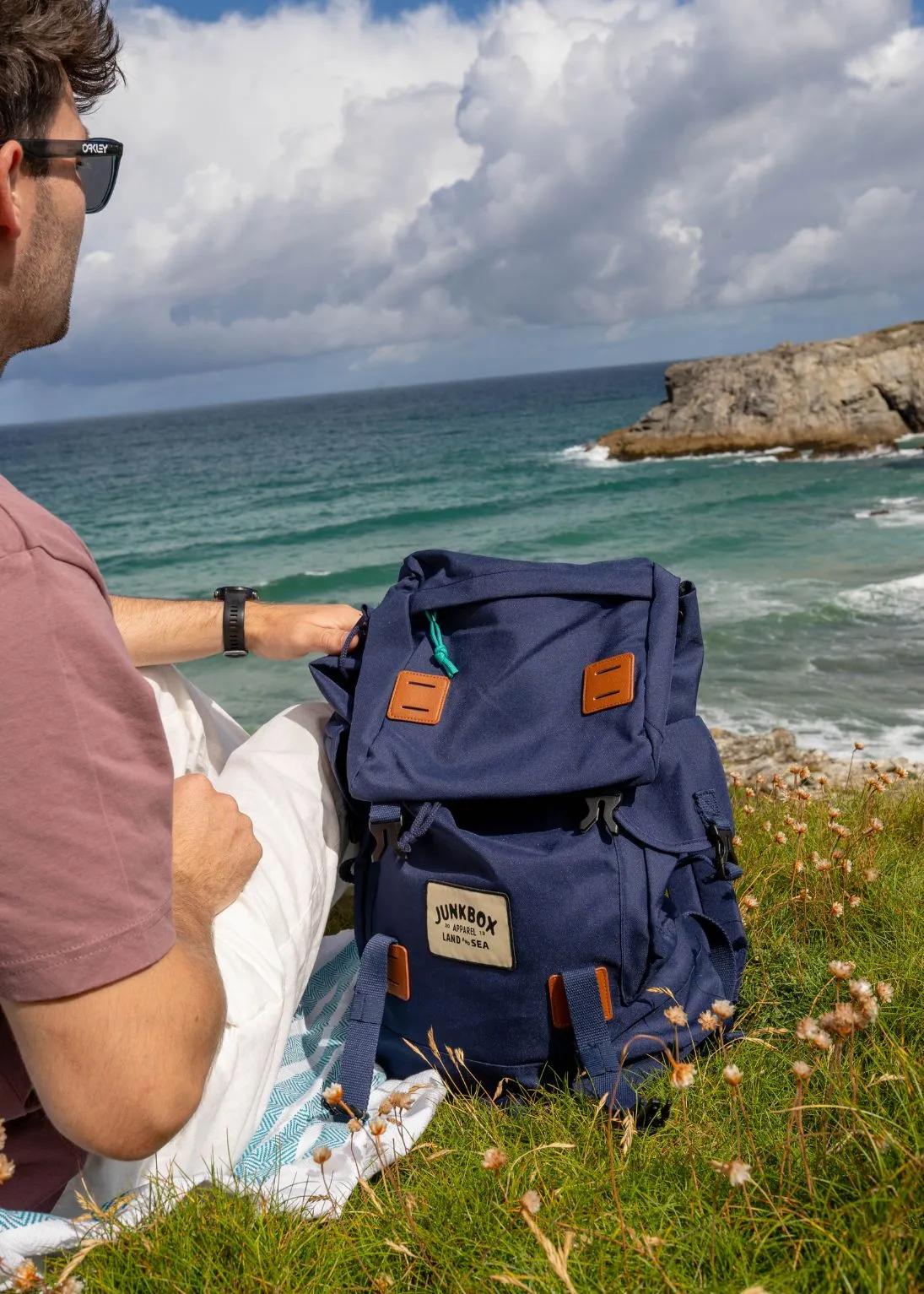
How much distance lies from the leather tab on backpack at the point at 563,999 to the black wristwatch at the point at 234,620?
137cm

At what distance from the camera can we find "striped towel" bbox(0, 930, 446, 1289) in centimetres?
163

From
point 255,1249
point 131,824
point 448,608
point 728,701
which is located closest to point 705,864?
point 448,608

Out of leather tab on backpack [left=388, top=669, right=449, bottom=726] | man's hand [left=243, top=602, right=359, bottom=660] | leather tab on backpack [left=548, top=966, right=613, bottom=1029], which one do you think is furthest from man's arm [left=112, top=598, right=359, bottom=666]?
leather tab on backpack [left=548, top=966, right=613, bottom=1029]

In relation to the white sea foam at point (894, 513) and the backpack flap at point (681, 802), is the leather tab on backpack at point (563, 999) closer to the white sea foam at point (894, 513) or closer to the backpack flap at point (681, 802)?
the backpack flap at point (681, 802)

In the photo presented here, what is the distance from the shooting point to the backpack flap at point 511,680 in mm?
2273

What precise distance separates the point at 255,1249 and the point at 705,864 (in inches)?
56.9

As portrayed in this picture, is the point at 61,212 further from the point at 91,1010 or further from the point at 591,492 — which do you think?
the point at 591,492

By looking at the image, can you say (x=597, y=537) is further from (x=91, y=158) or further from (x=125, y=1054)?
(x=125, y=1054)

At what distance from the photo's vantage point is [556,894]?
220 cm

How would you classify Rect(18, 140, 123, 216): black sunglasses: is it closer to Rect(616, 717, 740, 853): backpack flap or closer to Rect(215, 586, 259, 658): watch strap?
Rect(215, 586, 259, 658): watch strap

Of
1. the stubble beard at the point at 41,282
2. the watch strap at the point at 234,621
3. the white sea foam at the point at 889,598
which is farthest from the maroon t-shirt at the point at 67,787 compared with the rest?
the white sea foam at the point at 889,598

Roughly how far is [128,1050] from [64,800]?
13.8 inches

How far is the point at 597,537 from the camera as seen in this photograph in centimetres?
2398

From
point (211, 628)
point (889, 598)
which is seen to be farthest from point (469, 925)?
point (889, 598)
